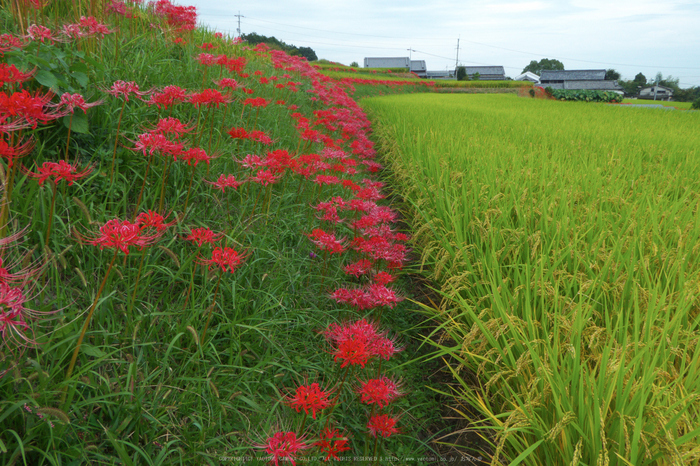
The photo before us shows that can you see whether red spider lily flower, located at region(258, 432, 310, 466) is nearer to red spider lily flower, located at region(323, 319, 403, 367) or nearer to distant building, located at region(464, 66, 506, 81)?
red spider lily flower, located at region(323, 319, 403, 367)

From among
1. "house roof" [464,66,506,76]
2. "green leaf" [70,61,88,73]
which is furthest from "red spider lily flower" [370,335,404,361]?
"house roof" [464,66,506,76]

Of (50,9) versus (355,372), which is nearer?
(355,372)

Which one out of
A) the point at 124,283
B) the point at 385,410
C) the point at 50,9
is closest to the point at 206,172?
the point at 124,283

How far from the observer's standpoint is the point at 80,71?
2244 millimetres

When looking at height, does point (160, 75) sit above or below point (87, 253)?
above

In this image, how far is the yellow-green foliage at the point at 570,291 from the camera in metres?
1.31

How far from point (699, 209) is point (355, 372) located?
2.77 metres

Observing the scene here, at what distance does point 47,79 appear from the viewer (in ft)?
6.49

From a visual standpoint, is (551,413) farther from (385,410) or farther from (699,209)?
(699,209)

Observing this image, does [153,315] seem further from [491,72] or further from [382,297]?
[491,72]

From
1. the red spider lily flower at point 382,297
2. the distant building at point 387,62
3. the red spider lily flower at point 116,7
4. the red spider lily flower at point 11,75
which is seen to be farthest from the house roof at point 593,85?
the red spider lily flower at point 11,75

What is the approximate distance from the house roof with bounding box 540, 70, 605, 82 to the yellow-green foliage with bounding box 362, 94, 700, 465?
7767 cm

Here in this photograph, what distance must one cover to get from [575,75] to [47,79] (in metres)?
85.9

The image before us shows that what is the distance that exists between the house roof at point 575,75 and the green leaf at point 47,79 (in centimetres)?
8321
